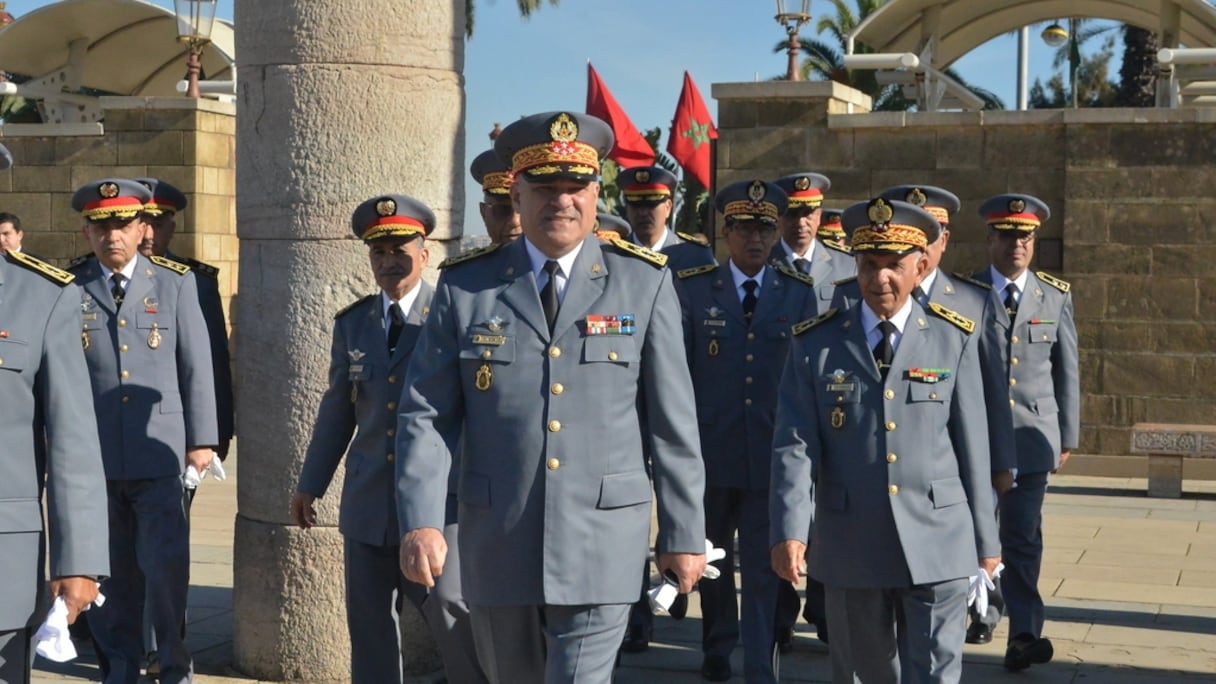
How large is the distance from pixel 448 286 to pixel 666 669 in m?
3.21

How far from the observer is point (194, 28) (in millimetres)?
16953

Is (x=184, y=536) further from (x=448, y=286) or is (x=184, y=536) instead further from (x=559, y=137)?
(x=559, y=137)

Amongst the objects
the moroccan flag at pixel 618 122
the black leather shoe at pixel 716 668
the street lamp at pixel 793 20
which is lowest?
the black leather shoe at pixel 716 668

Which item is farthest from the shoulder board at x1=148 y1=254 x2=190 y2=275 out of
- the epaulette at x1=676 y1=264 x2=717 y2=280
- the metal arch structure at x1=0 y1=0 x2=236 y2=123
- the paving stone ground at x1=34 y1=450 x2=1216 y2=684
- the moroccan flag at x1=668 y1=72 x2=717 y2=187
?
the metal arch structure at x1=0 y1=0 x2=236 y2=123

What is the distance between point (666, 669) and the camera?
302 inches

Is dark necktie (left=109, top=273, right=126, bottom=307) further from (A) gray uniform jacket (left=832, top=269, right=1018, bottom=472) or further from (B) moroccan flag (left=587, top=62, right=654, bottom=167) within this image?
(B) moroccan flag (left=587, top=62, right=654, bottom=167)

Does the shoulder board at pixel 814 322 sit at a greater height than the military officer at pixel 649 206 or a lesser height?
lesser

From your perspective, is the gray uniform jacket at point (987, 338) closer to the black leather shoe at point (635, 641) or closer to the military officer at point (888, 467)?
the military officer at point (888, 467)

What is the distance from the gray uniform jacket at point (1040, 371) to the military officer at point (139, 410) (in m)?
3.67

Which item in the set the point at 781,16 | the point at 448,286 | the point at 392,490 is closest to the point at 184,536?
the point at 392,490

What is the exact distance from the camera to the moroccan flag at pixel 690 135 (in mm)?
16188

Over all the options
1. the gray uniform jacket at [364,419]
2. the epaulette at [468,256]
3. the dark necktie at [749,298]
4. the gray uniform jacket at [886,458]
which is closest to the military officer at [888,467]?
the gray uniform jacket at [886,458]


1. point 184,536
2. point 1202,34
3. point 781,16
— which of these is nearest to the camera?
point 184,536

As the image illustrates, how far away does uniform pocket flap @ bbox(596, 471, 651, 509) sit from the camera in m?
4.84
